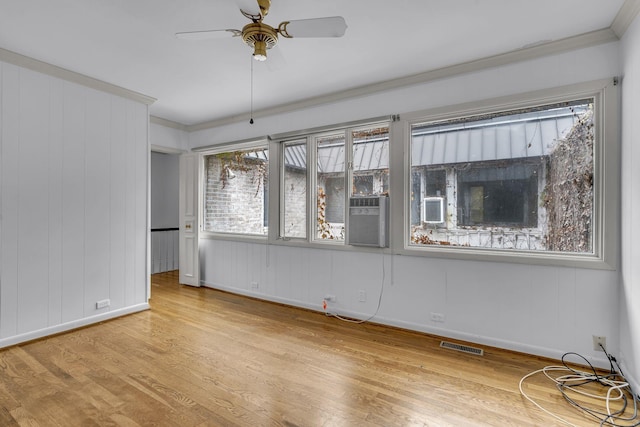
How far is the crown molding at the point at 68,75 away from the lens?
283 centimetres

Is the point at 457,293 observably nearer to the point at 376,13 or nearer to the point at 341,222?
the point at 341,222

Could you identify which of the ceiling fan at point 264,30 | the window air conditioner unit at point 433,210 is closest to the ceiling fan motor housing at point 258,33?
the ceiling fan at point 264,30

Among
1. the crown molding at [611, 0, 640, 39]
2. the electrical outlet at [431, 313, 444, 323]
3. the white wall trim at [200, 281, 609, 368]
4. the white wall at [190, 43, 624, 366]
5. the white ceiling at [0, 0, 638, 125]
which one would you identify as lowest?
the white wall trim at [200, 281, 609, 368]

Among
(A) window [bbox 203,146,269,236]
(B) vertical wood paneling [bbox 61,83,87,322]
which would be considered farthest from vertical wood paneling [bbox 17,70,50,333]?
(A) window [bbox 203,146,269,236]

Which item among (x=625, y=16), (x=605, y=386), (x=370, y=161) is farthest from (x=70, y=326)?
(x=625, y=16)

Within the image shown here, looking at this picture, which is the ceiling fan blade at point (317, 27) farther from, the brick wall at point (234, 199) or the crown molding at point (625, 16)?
the brick wall at point (234, 199)

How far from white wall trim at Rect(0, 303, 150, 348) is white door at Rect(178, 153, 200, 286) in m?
1.18

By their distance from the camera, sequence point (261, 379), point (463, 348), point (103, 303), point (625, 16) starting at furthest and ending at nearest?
point (103, 303)
point (463, 348)
point (261, 379)
point (625, 16)

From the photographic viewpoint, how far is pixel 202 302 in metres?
4.24

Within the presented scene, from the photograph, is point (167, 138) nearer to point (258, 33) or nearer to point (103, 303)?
point (103, 303)

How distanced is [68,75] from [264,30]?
2.45 m

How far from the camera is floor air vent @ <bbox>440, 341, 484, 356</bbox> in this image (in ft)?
9.08

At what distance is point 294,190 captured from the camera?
4168mm

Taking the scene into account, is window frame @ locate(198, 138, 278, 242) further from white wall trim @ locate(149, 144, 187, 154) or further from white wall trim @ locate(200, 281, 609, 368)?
white wall trim @ locate(200, 281, 609, 368)
